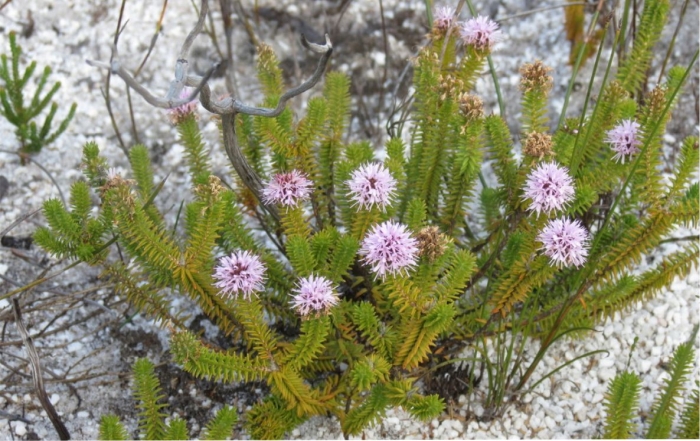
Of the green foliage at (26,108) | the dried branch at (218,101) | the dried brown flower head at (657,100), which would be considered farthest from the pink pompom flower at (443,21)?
the green foliage at (26,108)

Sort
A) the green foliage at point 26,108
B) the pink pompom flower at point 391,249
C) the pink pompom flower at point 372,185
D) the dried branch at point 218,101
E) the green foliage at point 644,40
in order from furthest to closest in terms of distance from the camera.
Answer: the green foliage at point 26,108
the green foliage at point 644,40
the pink pompom flower at point 372,185
the pink pompom flower at point 391,249
the dried branch at point 218,101

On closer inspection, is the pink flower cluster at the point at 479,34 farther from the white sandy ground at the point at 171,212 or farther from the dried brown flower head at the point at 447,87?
the white sandy ground at the point at 171,212

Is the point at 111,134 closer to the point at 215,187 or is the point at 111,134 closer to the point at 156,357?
the point at 156,357

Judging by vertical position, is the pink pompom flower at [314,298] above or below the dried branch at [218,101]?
below

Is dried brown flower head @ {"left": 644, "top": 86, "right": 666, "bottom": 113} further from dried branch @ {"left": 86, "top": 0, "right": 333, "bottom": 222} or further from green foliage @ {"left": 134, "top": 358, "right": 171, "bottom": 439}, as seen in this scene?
green foliage @ {"left": 134, "top": 358, "right": 171, "bottom": 439}

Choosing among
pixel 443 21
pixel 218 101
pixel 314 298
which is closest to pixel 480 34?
pixel 443 21

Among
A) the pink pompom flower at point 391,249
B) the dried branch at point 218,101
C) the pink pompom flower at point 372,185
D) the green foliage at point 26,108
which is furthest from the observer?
the green foliage at point 26,108
